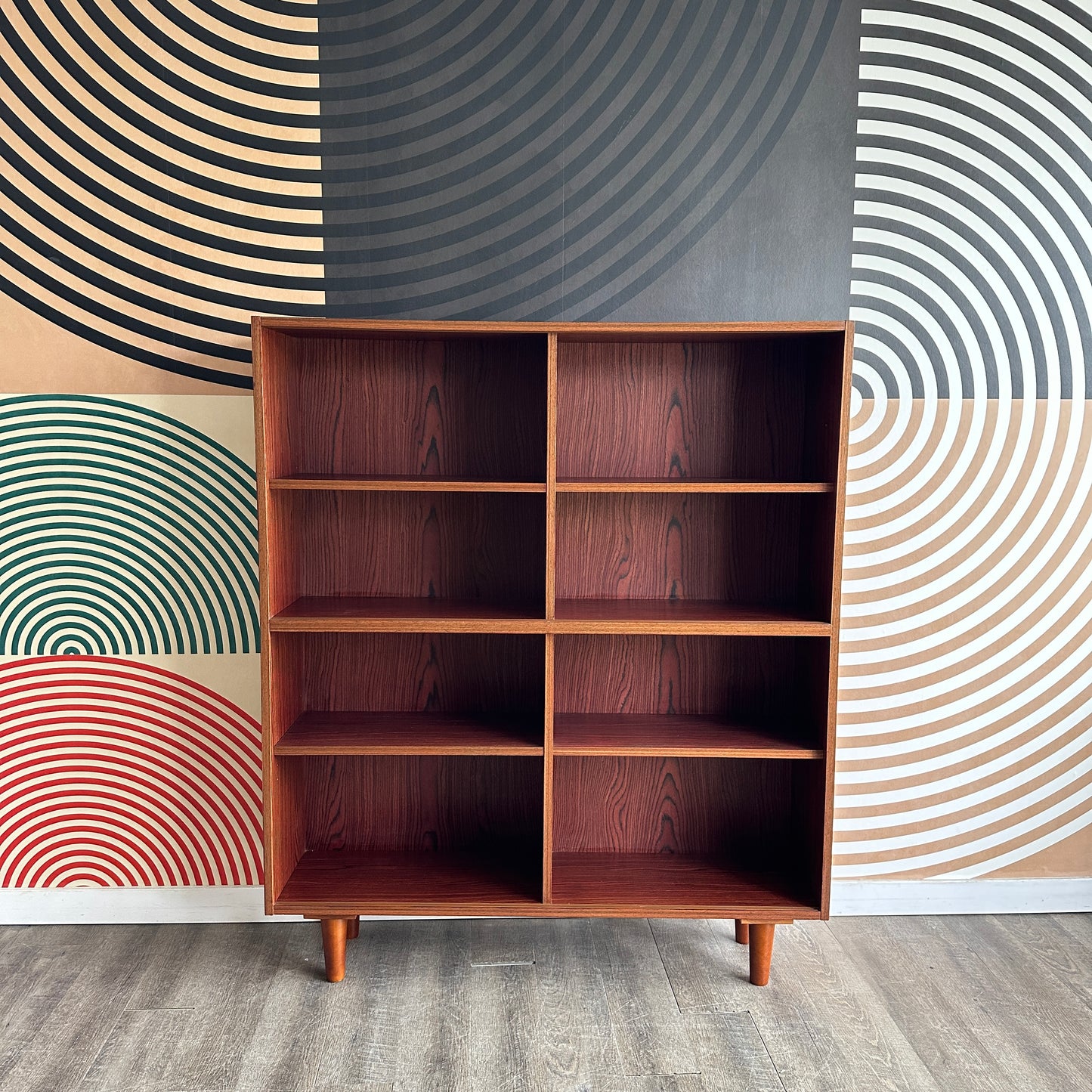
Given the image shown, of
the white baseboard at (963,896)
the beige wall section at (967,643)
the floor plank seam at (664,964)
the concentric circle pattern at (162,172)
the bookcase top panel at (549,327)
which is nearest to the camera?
the bookcase top panel at (549,327)

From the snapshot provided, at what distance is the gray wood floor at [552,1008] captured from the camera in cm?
204

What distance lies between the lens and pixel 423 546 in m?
2.58

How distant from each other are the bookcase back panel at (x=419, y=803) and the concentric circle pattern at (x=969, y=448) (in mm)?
975

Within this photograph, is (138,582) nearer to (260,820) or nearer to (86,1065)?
(260,820)

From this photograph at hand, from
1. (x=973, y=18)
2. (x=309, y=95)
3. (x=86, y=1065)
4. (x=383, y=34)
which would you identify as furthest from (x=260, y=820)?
(x=973, y=18)

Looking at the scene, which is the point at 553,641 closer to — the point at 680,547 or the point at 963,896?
the point at 680,547

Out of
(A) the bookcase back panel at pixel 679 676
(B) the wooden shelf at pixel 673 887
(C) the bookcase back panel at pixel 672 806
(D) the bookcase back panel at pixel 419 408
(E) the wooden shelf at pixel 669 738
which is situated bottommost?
(B) the wooden shelf at pixel 673 887

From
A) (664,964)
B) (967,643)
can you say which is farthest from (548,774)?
(967,643)

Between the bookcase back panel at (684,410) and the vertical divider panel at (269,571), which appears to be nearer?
the vertical divider panel at (269,571)

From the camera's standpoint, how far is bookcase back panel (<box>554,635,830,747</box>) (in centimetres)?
262

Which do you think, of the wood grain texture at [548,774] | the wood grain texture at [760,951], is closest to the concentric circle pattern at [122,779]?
the wood grain texture at [548,774]

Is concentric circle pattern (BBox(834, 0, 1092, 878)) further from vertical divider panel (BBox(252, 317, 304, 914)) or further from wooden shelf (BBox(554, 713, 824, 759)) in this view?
vertical divider panel (BBox(252, 317, 304, 914))

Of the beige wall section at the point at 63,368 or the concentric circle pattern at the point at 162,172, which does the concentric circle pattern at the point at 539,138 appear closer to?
the concentric circle pattern at the point at 162,172

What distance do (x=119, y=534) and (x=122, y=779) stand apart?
721 millimetres
